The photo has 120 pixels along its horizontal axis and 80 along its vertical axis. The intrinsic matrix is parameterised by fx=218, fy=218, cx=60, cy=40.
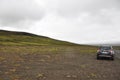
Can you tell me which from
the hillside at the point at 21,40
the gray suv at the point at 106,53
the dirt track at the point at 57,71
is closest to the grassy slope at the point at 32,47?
the hillside at the point at 21,40

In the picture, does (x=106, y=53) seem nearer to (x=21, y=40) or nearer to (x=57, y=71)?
(x=57, y=71)

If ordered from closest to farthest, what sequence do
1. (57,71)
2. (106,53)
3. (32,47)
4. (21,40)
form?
1. (57,71)
2. (106,53)
3. (32,47)
4. (21,40)

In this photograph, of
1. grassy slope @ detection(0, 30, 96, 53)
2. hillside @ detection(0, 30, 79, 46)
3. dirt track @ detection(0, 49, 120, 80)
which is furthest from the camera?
hillside @ detection(0, 30, 79, 46)

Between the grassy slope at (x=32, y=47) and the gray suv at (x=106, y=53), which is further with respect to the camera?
the grassy slope at (x=32, y=47)

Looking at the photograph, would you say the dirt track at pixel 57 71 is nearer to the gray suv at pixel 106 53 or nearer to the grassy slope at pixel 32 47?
the gray suv at pixel 106 53

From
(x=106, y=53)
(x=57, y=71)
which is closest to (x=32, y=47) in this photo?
(x=106, y=53)

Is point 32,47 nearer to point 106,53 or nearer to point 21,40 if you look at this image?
point 106,53

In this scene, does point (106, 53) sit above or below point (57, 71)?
above

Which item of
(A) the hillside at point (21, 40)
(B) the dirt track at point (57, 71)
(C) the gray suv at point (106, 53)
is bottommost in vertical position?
(B) the dirt track at point (57, 71)

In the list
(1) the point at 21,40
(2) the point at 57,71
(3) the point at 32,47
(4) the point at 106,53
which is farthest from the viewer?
(1) the point at 21,40

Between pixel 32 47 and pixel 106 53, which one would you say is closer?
pixel 106 53

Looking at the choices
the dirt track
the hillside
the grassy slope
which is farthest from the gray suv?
the hillside

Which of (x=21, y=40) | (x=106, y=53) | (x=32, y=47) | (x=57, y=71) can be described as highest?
(x=21, y=40)

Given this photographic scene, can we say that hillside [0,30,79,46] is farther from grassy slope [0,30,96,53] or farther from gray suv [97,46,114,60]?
gray suv [97,46,114,60]
